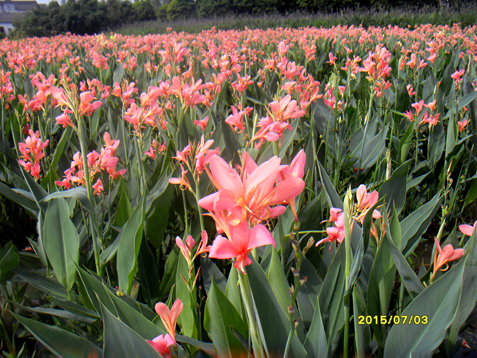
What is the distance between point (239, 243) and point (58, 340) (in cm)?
48

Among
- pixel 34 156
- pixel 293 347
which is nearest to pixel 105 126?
pixel 34 156

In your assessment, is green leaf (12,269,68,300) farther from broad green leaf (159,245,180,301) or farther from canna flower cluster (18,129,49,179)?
canna flower cluster (18,129,49,179)

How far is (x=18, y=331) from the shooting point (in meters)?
1.13

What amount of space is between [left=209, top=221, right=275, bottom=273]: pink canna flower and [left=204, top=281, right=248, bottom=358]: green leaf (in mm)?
233

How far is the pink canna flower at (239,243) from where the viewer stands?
1.40ft

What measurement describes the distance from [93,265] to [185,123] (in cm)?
66

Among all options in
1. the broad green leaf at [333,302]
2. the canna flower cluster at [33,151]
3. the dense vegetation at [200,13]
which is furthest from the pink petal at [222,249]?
the dense vegetation at [200,13]

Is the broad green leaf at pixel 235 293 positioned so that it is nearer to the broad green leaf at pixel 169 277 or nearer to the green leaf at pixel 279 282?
the green leaf at pixel 279 282

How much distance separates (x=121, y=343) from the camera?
22.0 inches

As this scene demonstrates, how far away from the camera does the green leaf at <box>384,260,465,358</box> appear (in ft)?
2.02

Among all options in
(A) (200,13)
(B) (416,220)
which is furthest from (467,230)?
(A) (200,13)

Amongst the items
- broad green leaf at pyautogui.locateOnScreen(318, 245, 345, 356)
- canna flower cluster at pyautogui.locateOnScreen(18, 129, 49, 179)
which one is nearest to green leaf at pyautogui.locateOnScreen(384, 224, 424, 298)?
broad green leaf at pyautogui.locateOnScreen(318, 245, 345, 356)

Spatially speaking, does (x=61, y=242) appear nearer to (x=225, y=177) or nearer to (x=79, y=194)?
(x=79, y=194)

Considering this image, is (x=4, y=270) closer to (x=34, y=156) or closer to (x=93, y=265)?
(x=93, y=265)
